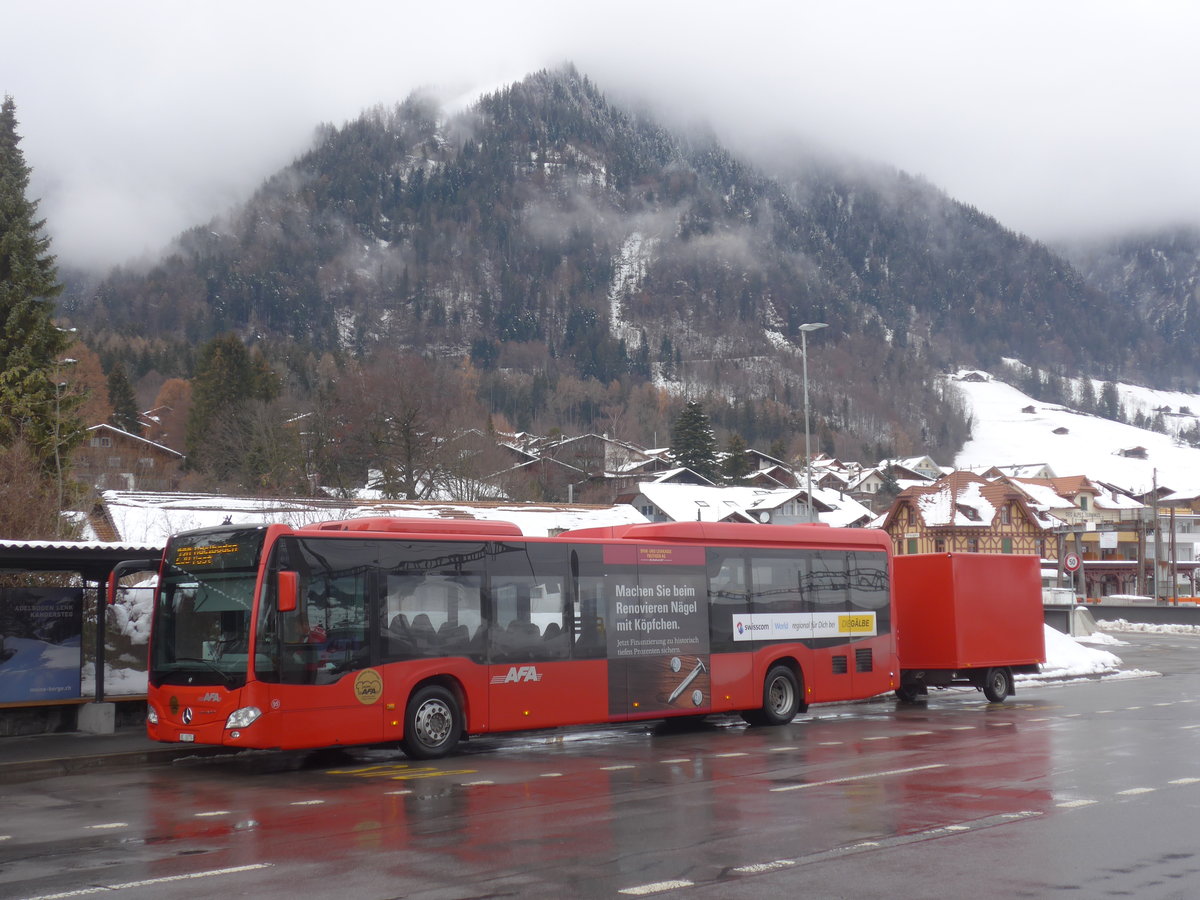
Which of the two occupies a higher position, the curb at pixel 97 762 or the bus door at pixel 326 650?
the bus door at pixel 326 650

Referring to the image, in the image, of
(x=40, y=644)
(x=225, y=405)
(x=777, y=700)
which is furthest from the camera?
(x=225, y=405)

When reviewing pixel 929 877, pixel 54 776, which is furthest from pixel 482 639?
pixel 929 877

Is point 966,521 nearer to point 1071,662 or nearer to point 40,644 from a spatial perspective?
point 1071,662

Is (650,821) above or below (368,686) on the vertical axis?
below

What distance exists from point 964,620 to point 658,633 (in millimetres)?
7573

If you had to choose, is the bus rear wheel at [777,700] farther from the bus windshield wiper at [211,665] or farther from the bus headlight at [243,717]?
the bus windshield wiper at [211,665]

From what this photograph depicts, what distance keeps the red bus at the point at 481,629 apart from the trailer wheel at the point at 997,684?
390 centimetres

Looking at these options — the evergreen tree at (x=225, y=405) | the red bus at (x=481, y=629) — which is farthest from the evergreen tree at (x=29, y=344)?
the evergreen tree at (x=225, y=405)

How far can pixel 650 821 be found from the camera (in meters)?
10.5

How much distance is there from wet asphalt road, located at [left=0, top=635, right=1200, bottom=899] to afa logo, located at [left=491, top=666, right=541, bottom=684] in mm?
1007

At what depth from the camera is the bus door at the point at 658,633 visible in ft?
58.2

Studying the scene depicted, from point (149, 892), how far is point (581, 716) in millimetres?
9355

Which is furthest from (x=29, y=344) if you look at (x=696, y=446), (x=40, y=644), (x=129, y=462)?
(x=696, y=446)

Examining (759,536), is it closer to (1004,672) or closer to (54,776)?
(1004,672)
